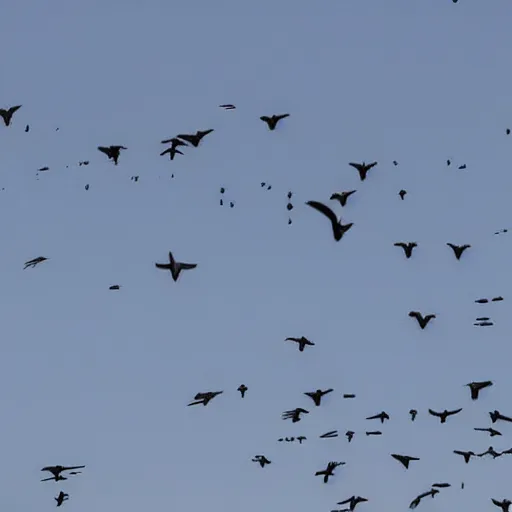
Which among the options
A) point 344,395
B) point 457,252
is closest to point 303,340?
point 344,395

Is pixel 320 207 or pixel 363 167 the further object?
pixel 363 167

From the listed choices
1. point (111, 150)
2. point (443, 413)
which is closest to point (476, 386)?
point (443, 413)

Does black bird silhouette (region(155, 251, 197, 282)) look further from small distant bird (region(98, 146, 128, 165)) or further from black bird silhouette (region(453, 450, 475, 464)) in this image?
black bird silhouette (region(453, 450, 475, 464))

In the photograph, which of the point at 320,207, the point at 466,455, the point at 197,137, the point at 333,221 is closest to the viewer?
the point at 320,207

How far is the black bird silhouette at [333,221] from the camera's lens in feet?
98.2

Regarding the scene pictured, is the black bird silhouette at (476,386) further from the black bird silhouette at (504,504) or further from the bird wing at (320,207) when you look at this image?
the bird wing at (320,207)


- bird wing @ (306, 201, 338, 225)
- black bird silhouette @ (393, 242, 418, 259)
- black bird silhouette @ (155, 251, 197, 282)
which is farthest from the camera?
black bird silhouette @ (393, 242, 418, 259)

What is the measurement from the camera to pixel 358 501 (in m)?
60.1

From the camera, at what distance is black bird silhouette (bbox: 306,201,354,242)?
29.9m

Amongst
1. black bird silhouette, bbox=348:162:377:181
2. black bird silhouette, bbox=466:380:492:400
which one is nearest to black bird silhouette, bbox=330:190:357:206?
black bird silhouette, bbox=348:162:377:181

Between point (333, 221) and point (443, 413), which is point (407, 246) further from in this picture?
point (333, 221)

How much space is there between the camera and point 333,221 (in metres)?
36.8

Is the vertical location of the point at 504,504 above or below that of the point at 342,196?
below

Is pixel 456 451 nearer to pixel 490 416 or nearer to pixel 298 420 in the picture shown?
pixel 490 416
